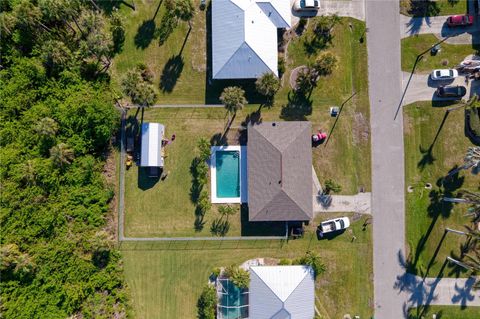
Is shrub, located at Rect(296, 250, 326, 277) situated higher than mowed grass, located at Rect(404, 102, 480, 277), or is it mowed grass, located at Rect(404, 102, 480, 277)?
mowed grass, located at Rect(404, 102, 480, 277)

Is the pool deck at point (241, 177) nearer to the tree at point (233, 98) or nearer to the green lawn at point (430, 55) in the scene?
the tree at point (233, 98)

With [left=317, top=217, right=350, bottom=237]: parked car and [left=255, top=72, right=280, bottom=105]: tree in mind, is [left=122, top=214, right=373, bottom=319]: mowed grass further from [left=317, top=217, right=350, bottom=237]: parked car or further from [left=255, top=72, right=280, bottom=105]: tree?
[left=255, top=72, right=280, bottom=105]: tree

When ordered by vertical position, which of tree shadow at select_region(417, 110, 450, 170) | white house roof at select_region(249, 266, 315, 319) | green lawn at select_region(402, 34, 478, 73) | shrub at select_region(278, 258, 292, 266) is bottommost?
white house roof at select_region(249, 266, 315, 319)

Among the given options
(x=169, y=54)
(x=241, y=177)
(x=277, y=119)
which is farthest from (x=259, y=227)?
(x=169, y=54)

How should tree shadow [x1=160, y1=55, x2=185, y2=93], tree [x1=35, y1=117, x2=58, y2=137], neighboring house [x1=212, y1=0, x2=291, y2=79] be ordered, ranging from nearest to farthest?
1. tree [x1=35, y1=117, x2=58, y2=137]
2. neighboring house [x1=212, y1=0, x2=291, y2=79]
3. tree shadow [x1=160, y1=55, x2=185, y2=93]

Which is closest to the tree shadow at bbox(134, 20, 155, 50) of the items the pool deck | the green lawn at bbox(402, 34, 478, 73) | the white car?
the pool deck
